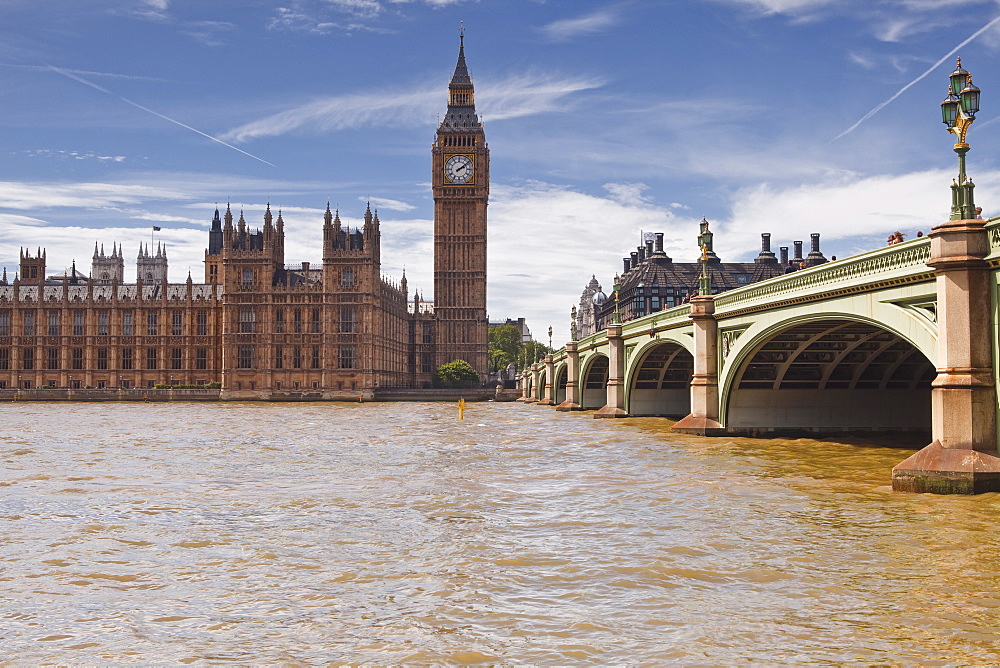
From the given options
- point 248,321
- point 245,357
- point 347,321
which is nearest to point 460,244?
point 347,321

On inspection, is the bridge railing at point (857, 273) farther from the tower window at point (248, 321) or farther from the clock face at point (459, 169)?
the clock face at point (459, 169)

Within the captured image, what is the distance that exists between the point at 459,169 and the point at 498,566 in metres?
132

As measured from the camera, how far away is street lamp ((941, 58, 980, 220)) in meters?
19.2

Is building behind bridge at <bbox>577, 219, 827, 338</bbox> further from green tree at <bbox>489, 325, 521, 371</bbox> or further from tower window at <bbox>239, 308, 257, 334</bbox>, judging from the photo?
tower window at <bbox>239, 308, 257, 334</bbox>

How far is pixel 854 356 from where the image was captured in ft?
111

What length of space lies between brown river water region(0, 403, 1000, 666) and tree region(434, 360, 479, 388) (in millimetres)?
101245

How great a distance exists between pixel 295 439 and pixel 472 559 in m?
27.7

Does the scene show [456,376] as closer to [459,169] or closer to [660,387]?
[459,169]

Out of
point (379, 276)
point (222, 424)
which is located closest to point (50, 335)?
point (379, 276)

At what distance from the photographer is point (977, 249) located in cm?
1862

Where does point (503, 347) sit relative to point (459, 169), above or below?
below

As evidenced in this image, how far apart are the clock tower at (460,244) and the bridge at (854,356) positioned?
77576 mm

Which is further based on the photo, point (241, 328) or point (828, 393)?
point (241, 328)

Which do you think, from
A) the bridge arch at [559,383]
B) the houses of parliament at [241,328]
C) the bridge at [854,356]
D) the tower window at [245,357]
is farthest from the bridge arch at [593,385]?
the tower window at [245,357]
